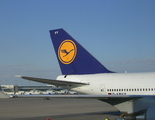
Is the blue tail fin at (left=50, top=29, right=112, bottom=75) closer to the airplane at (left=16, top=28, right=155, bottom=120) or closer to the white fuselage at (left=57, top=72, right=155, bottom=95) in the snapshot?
the airplane at (left=16, top=28, right=155, bottom=120)

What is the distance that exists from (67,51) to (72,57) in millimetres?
692

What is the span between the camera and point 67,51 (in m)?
22.8

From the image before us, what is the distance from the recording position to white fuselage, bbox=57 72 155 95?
19.3 m

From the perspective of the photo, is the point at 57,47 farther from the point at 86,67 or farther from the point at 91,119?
the point at 91,119

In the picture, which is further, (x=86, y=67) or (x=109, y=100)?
(x=86, y=67)

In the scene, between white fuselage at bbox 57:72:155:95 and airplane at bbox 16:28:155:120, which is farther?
white fuselage at bbox 57:72:155:95

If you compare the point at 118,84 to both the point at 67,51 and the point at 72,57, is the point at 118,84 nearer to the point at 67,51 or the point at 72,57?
the point at 72,57

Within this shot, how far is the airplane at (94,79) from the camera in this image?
1627 cm

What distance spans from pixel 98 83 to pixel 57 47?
4.80 m

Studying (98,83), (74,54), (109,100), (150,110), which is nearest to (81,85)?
(98,83)

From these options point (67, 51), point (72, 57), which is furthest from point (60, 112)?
point (67, 51)

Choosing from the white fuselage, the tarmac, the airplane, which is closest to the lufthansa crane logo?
the airplane

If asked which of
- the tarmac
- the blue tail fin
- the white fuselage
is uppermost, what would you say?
the blue tail fin

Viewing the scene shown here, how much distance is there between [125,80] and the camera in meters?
20.0
